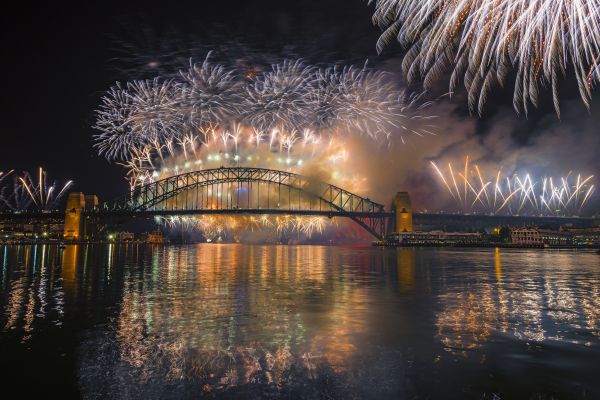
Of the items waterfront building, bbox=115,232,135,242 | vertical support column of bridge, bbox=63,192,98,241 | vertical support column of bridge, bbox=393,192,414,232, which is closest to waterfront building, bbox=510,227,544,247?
vertical support column of bridge, bbox=393,192,414,232

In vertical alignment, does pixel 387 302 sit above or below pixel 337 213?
below

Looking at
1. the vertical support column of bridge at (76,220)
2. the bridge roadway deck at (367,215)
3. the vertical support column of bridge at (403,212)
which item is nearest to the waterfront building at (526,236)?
the bridge roadway deck at (367,215)

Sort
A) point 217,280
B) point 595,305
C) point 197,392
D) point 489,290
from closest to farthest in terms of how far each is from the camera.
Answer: point 197,392, point 595,305, point 489,290, point 217,280

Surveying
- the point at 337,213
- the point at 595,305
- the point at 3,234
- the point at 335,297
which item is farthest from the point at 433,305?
the point at 3,234

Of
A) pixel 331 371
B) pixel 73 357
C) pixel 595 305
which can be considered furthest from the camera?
pixel 595 305

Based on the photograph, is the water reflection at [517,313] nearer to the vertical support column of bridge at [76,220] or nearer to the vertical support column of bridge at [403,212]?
the vertical support column of bridge at [403,212]

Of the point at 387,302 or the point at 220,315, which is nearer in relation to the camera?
the point at 220,315

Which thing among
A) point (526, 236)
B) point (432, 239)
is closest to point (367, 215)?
point (432, 239)

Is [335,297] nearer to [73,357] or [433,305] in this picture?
[433,305]
